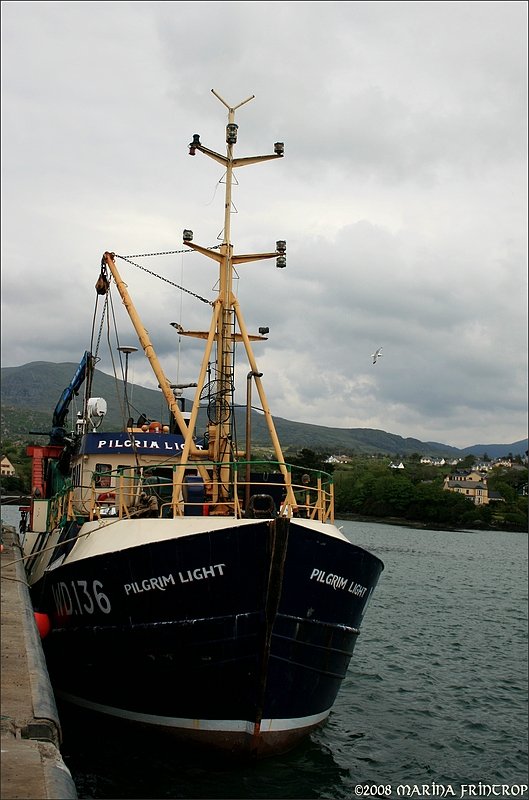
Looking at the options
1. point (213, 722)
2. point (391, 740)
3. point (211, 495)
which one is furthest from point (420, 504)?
point (213, 722)

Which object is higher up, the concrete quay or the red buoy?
the concrete quay

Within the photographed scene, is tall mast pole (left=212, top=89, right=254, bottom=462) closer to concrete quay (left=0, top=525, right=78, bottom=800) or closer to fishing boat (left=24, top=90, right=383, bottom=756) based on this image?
fishing boat (left=24, top=90, right=383, bottom=756)

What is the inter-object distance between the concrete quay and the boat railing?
2.64 m

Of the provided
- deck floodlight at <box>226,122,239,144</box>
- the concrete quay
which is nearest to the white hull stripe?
the concrete quay

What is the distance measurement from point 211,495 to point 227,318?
3.94 metres

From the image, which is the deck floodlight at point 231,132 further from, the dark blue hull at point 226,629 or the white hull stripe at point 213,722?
the white hull stripe at point 213,722

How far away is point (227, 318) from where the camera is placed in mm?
16062

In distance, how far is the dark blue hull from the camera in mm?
11250

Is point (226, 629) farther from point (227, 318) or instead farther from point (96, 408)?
point (96, 408)

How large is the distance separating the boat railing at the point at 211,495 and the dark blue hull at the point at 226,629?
2.88ft

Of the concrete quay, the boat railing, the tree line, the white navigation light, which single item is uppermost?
the white navigation light

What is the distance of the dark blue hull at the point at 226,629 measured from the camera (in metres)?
11.2

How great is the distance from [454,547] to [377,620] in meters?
46.1

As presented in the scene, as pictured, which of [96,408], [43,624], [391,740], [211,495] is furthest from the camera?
[96,408]
